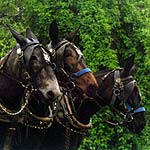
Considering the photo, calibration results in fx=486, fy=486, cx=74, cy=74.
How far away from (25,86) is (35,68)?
8.8 inches

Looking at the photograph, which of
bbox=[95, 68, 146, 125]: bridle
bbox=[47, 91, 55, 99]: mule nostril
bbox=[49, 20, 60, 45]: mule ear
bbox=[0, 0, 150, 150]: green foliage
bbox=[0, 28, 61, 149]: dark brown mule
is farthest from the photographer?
bbox=[0, 0, 150, 150]: green foliage

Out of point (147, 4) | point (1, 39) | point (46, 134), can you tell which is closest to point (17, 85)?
point (46, 134)

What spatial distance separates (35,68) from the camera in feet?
17.0

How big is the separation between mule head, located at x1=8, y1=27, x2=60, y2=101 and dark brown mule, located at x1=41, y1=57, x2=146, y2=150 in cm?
132

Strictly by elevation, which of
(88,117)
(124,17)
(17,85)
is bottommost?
(124,17)

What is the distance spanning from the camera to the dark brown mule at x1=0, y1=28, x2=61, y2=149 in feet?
16.9

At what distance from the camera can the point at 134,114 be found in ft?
22.8

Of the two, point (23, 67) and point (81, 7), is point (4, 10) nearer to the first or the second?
point (81, 7)

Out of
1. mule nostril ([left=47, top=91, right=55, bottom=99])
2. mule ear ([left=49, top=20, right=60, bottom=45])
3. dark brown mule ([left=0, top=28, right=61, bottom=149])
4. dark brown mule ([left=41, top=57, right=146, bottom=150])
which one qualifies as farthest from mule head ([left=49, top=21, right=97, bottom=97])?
mule nostril ([left=47, top=91, right=55, bottom=99])

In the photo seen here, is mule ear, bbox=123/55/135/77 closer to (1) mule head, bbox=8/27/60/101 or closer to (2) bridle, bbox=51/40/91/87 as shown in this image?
(2) bridle, bbox=51/40/91/87

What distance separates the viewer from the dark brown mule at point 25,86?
Answer: 5.15 metres

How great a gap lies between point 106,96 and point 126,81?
37 cm

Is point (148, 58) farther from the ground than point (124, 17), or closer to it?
closer to it

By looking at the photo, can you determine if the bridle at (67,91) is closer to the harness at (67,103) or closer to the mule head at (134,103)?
the harness at (67,103)
